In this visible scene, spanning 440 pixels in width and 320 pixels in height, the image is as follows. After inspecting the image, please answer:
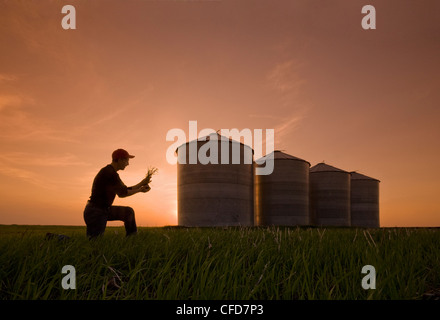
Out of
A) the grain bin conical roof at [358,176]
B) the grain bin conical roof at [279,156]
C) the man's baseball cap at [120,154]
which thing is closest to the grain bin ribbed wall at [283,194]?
the grain bin conical roof at [279,156]

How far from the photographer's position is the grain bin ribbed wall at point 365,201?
101ft

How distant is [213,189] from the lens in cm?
1825

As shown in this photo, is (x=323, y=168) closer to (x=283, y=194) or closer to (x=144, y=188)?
(x=283, y=194)

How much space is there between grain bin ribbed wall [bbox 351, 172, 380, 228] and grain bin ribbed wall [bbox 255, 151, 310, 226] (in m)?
10.2

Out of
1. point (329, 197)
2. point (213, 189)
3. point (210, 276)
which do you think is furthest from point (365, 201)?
point (210, 276)

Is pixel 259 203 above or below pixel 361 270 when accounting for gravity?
below

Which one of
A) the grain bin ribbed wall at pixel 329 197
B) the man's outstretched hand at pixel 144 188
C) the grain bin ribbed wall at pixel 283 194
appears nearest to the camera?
the man's outstretched hand at pixel 144 188

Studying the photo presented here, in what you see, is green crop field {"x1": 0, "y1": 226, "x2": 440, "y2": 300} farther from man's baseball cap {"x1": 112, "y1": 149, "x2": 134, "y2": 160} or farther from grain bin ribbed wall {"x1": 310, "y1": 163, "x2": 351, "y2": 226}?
grain bin ribbed wall {"x1": 310, "y1": 163, "x2": 351, "y2": 226}

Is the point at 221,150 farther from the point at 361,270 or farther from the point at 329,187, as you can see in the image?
the point at 361,270

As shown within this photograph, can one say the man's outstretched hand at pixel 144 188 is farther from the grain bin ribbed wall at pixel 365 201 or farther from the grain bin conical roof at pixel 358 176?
the grain bin conical roof at pixel 358 176

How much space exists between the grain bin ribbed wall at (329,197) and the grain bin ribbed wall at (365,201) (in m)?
4.09
